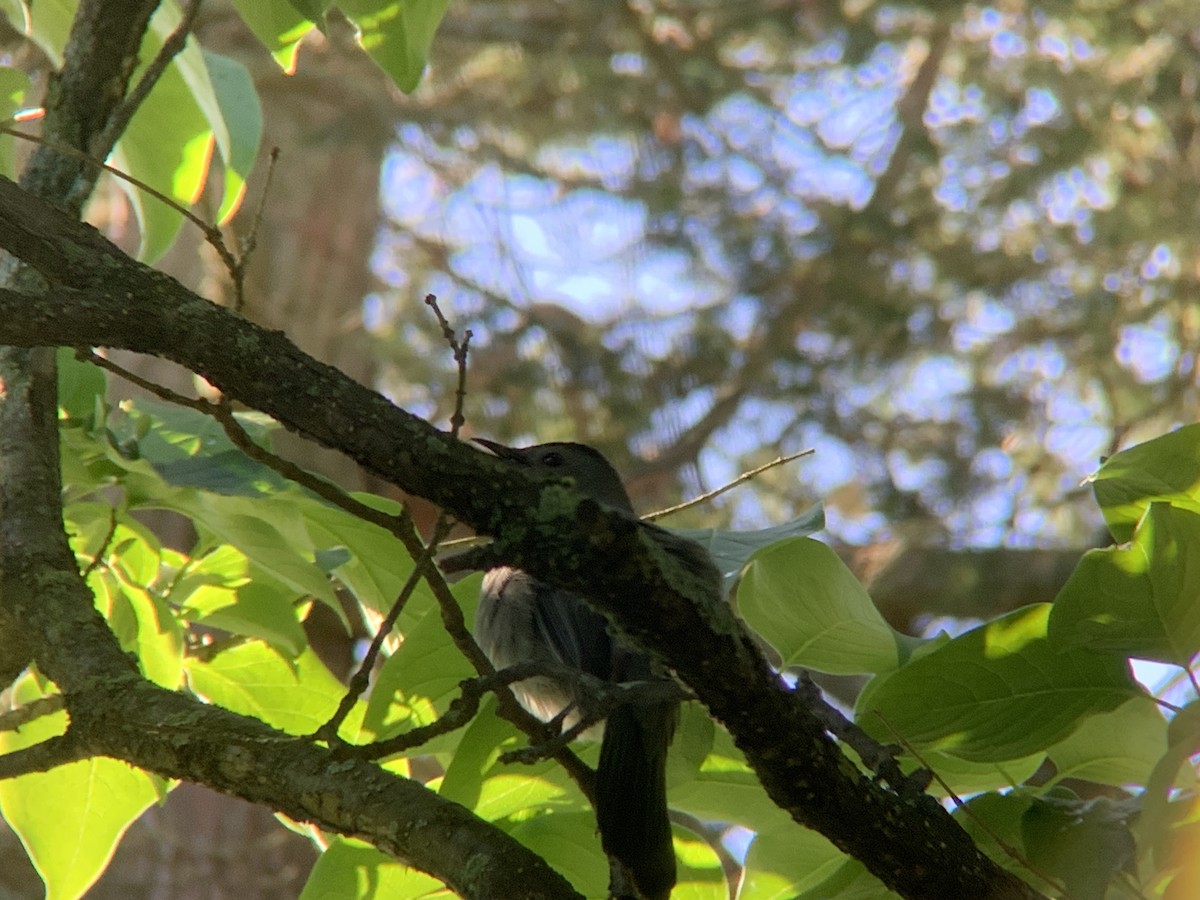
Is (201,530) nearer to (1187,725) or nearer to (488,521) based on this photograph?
(488,521)

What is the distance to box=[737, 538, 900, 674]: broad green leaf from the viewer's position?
1468 millimetres

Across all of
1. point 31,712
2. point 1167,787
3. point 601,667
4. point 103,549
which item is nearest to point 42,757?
point 31,712

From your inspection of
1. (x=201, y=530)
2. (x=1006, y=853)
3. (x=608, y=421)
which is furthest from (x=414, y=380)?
(x=1006, y=853)

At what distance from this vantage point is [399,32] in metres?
1.70

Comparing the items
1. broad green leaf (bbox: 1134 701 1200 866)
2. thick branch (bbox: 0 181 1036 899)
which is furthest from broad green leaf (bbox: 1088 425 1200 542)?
thick branch (bbox: 0 181 1036 899)

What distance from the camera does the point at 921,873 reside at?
4.09 feet

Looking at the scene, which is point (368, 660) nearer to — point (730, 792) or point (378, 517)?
point (378, 517)

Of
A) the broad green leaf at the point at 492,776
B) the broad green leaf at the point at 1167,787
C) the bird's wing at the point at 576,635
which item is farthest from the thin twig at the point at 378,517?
the bird's wing at the point at 576,635

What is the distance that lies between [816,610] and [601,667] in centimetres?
115

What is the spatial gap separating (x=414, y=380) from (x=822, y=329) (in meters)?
2.52

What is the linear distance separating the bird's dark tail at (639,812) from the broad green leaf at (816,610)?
185 millimetres

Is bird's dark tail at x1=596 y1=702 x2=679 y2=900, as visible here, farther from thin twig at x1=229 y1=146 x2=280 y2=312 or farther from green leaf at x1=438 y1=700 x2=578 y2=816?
thin twig at x1=229 y1=146 x2=280 y2=312

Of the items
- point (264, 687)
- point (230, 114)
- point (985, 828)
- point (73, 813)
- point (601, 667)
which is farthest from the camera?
point (601, 667)

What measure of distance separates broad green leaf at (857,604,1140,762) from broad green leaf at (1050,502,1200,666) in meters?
0.05
